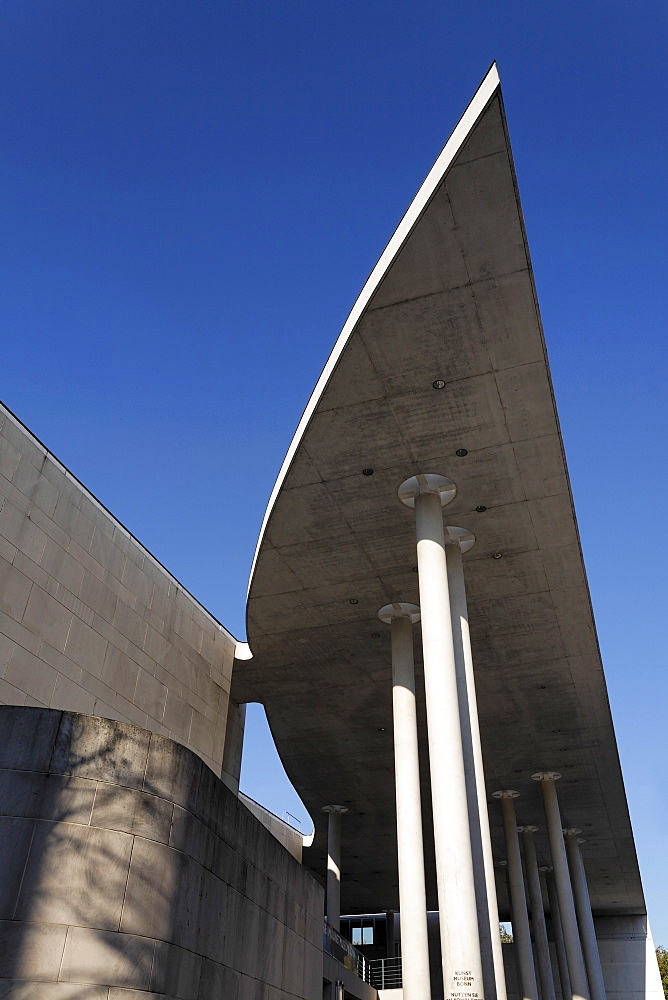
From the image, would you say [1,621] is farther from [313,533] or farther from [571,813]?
[571,813]

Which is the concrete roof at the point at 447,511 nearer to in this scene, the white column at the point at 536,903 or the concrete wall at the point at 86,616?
the concrete wall at the point at 86,616

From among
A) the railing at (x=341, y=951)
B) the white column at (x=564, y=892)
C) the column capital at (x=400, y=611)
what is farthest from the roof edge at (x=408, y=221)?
the white column at (x=564, y=892)

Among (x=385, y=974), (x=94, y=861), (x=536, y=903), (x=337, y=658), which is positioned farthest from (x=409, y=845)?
(x=536, y=903)

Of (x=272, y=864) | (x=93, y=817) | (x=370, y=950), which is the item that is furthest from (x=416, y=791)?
(x=370, y=950)

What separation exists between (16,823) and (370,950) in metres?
53.5

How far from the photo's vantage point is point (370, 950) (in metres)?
53.8

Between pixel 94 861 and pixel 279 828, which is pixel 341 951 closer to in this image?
pixel 94 861

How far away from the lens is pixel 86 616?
17.3m

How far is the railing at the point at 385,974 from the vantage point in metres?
32.5

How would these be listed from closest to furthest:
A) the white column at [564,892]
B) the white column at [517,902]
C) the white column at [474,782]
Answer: the white column at [474,782] < the white column at [564,892] < the white column at [517,902]

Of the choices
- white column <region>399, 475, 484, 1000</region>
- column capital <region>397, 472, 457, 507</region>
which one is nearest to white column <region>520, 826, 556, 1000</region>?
column capital <region>397, 472, 457, 507</region>

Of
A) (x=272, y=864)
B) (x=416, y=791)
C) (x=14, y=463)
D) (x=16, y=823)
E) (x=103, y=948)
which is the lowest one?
(x=103, y=948)

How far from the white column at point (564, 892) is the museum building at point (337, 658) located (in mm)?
142

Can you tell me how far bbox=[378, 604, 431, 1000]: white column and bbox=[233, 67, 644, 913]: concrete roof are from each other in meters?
2.46
